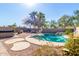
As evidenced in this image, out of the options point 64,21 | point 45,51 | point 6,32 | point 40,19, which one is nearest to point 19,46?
point 6,32

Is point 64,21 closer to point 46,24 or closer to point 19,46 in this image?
point 46,24

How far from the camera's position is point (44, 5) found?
136 inches

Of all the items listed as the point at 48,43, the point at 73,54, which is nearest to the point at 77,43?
the point at 73,54

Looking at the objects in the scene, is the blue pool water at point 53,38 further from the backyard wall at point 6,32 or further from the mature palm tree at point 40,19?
the backyard wall at point 6,32

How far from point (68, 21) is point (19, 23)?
2.34 ft

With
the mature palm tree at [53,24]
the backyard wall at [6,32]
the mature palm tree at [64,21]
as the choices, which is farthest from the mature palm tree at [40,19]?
the backyard wall at [6,32]

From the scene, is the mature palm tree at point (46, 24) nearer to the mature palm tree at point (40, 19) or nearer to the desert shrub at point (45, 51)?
the mature palm tree at point (40, 19)

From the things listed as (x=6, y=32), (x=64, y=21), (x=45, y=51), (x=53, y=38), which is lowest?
(x=45, y=51)

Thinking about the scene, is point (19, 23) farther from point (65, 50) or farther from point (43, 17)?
point (65, 50)

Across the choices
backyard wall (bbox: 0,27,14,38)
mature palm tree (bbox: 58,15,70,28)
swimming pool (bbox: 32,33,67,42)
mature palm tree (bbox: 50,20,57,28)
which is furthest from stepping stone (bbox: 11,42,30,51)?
mature palm tree (bbox: 58,15,70,28)

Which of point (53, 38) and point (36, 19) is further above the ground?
point (36, 19)

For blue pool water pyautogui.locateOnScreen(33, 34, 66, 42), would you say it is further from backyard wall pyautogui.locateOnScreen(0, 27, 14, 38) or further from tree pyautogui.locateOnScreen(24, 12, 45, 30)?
backyard wall pyautogui.locateOnScreen(0, 27, 14, 38)

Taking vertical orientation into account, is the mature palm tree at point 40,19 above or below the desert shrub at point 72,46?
above

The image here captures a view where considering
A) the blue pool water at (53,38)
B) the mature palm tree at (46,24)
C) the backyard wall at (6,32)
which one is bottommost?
the blue pool water at (53,38)
